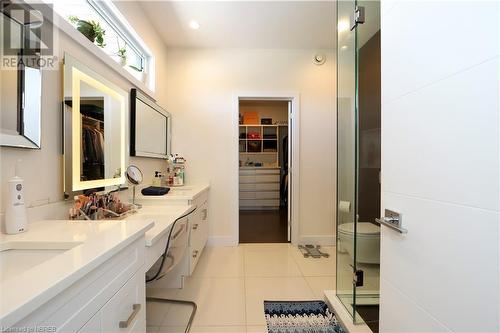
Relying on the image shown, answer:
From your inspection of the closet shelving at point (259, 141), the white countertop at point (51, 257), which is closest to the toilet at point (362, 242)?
the white countertop at point (51, 257)

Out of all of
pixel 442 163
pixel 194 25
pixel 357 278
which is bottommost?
pixel 357 278

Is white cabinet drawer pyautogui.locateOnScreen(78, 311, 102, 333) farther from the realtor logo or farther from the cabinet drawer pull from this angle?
the realtor logo

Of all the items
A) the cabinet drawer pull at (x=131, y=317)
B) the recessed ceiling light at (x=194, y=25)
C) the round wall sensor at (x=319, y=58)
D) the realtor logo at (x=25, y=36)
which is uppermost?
the recessed ceiling light at (x=194, y=25)

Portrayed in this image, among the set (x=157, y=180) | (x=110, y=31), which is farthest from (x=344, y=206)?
(x=110, y=31)

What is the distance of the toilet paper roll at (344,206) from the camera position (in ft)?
5.65

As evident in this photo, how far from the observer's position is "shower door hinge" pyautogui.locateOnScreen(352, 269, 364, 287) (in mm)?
1561

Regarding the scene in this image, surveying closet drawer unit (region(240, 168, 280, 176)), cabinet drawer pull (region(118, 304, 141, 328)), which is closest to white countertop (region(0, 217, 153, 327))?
cabinet drawer pull (region(118, 304, 141, 328))

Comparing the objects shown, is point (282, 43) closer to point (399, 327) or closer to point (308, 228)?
point (308, 228)

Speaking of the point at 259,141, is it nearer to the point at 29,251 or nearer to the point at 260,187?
the point at 260,187

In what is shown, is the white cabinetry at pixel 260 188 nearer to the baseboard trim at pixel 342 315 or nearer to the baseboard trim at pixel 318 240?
the baseboard trim at pixel 318 240

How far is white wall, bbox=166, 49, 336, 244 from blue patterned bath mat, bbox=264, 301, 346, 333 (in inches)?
54.8

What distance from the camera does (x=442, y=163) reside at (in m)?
0.74

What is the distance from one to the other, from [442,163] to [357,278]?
1.16 metres

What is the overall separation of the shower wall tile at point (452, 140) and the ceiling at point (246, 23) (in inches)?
74.4
